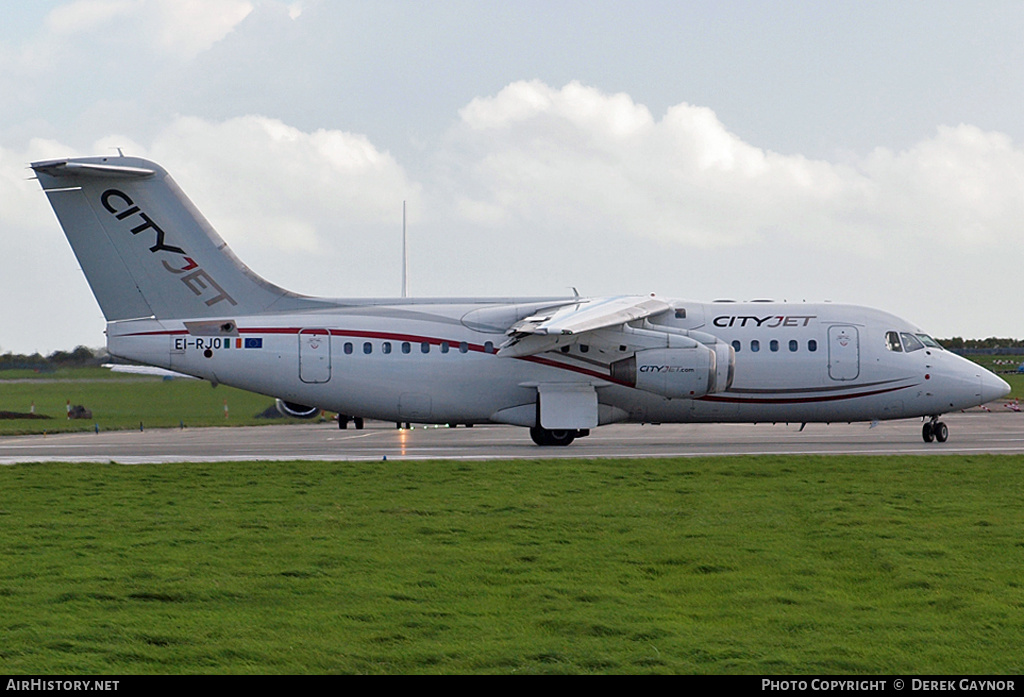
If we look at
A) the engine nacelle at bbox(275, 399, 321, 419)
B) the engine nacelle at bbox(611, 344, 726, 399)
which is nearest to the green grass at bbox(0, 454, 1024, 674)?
the engine nacelle at bbox(611, 344, 726, 399)

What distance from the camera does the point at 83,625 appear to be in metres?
7.95

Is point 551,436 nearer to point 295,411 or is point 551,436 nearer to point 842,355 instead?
point 842,355

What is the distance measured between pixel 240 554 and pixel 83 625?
9.83ft

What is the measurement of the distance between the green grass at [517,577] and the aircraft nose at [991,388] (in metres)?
12.6

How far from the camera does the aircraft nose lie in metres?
28.5

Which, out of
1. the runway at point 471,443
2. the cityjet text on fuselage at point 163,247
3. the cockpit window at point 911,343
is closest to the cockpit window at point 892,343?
the cockpit window at point 911,343

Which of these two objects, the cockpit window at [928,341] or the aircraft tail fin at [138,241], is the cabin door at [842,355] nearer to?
the cockpit window at [928,341]

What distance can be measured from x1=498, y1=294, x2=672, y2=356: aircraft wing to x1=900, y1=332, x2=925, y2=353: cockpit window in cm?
637

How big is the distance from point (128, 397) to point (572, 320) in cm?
1981

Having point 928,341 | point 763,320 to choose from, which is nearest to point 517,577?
point 763,320

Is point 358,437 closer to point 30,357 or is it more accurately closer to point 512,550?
point 30,357

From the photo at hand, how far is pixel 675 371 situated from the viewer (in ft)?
87.0

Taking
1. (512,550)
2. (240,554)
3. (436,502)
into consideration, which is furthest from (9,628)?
(436,502)

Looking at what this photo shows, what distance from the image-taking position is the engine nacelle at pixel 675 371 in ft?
86.8
